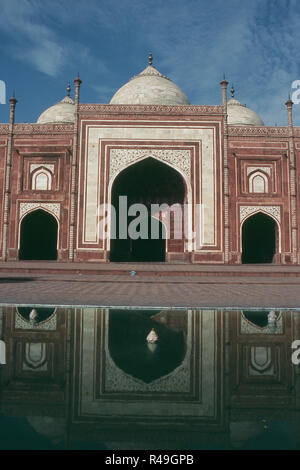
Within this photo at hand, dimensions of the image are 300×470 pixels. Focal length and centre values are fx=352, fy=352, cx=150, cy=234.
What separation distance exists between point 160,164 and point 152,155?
88 cm

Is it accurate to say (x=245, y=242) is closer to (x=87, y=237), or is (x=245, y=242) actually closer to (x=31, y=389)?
(x=87, y=237)

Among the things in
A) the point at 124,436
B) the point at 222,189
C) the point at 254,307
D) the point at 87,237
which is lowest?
the point at 124,436

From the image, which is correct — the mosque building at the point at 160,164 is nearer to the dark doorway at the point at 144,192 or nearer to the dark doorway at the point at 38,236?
the dark doorway at the point at 38,236

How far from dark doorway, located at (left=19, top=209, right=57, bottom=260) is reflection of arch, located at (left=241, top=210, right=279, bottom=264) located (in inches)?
355

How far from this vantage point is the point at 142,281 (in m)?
7.61

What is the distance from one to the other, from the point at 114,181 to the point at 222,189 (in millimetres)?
4380

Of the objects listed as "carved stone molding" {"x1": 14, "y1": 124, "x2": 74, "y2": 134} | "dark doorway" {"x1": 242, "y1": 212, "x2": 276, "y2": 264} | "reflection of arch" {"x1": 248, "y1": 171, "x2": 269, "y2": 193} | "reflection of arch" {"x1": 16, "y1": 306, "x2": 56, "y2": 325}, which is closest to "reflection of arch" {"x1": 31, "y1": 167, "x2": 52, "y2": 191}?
"carved stone molding" {"x1": 14, "y1": 124, "x2": 74, "y2": 134}

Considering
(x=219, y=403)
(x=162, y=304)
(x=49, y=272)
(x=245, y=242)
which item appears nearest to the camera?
(x=219, y=403)

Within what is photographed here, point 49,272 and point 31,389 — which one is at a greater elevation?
point 49,272

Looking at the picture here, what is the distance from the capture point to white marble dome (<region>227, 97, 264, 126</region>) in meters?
18.6

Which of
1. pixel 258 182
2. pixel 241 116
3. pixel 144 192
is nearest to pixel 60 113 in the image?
pixel 144 192

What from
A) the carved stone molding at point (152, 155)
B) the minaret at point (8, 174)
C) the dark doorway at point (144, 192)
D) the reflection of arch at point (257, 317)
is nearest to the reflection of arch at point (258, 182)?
the carved stone molding at point (152, 155)

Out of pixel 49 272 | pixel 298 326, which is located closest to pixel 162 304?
pixel 298 326

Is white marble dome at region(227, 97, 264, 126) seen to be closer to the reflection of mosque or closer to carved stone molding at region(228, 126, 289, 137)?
carved stone molding at region(228, 126, 289, 137)
